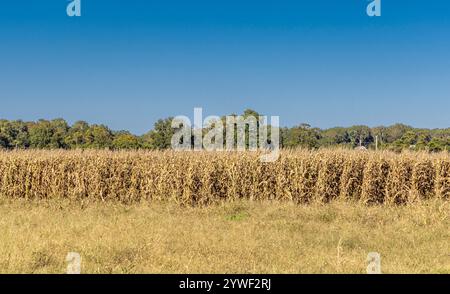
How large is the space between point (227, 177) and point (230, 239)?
8207 millimetres

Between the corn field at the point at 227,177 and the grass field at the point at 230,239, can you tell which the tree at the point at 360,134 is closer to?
the corn field at the point at 227,177

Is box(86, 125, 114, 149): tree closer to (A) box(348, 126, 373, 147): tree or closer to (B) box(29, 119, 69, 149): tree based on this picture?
(B) box(29, 119, 69, 149): tree

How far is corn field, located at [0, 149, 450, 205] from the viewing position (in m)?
18.1

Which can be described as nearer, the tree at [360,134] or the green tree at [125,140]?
the green tree at [125,140]

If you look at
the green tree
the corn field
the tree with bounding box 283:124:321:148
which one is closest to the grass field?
the corn field

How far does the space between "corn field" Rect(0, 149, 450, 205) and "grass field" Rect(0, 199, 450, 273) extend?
220 centimetres

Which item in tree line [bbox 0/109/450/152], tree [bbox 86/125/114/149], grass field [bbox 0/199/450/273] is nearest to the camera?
grass field [bbox 0/199/450/273]

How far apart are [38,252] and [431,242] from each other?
7923 mm

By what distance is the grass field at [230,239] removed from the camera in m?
7.73

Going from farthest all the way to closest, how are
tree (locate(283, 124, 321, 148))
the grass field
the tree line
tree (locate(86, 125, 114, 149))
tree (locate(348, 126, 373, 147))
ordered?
tree (locate(348, 126, 373, 147)), tree (locate(283, 124, 321, 148)), tree (locate(86, 125, 114, 149)), the tree line, the grass field

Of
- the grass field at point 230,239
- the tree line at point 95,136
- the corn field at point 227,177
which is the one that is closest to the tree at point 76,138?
the tree line at point 95,136

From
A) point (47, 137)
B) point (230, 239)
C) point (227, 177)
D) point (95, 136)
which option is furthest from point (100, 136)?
point (230, 239)

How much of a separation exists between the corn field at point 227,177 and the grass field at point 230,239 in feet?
7.21
